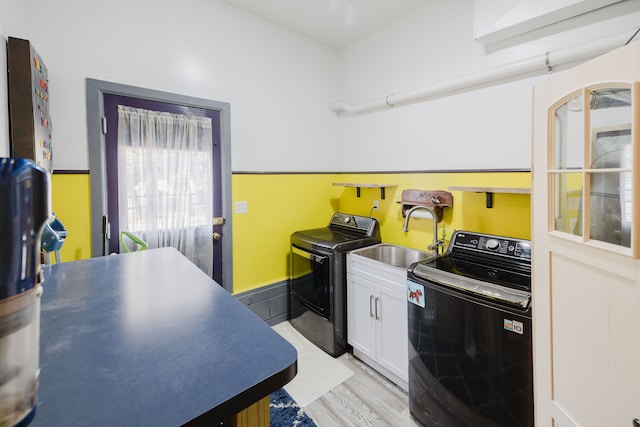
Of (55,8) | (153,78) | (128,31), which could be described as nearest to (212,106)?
(153,78)

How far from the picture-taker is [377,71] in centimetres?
299

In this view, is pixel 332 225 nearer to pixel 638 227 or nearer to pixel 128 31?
pixel 128 31

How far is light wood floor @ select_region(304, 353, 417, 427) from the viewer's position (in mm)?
1891

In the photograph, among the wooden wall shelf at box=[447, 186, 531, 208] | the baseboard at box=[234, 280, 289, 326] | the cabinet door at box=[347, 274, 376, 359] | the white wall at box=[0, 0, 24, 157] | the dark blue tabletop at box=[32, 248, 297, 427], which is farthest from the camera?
the baseboard at box=[234, 280, 289, 326]

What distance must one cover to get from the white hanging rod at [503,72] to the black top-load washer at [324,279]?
3.66 ft

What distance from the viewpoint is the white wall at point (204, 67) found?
196cm

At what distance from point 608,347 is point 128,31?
3079 mm

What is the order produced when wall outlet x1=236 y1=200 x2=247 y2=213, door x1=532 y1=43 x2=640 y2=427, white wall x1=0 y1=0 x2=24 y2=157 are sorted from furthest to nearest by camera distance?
wall outlet x1=236 y1=200 x2=247 y2=213 → white wall x1=0 y1=0 x2=24 y2=157 → door x1=532 y1=43 x2=640 y2=427

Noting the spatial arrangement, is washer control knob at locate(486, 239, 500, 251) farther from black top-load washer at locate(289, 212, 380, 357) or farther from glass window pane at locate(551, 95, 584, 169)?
black top-load washer at locate(289, 212, 380, 357)

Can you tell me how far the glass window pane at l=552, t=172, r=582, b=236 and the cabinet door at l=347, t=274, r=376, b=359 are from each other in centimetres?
135

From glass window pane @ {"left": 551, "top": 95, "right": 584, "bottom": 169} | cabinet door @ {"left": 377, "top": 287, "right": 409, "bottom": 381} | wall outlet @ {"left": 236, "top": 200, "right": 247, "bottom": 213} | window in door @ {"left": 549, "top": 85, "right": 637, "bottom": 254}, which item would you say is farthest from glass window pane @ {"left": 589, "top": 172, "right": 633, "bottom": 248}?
wall outlet @ {"left": 236, "top": 200, "right": 247, "bottom": 213}

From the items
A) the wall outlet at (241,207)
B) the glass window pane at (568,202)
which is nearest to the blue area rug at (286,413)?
the wall outlet at (241,207)

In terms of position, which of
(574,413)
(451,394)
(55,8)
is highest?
(55,8)

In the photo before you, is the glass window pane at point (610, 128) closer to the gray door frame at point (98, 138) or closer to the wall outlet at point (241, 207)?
the wall outlet at point (241, 207)
